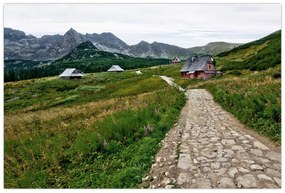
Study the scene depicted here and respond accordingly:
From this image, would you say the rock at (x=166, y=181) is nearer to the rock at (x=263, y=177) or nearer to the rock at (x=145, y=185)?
the rock at (x=145, y=185)

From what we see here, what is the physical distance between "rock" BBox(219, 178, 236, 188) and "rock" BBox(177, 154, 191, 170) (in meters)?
1.13

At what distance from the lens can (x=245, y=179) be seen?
651 centimetres

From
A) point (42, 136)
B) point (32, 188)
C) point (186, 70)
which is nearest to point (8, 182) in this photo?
point (32, 188)

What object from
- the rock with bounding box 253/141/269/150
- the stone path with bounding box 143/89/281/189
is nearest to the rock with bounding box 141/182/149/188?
the stone path with bounding box 143/89/281/189

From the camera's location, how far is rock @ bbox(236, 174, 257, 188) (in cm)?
621

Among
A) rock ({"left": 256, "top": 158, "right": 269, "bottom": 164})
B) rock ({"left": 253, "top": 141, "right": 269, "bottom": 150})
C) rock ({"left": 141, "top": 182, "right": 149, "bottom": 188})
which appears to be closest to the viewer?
rock ({"left": 141, "top": 182, "right": 149, "bottom": 188})

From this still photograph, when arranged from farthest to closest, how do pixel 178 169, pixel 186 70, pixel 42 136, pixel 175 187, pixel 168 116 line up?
pixel 186 70, pixel 168 116, pixel 42 136, pixel 178 169, pixel 175 187

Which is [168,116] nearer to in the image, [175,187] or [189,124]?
[189,124]

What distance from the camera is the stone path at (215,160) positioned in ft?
21.3

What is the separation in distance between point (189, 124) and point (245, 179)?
20.0ft

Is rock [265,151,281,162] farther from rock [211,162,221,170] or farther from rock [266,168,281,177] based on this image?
rock [211,162,221,170]

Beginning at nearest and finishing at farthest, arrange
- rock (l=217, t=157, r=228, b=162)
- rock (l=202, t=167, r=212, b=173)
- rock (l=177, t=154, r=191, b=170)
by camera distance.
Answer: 1. rock (l=202, t=167, r=212, b=173)
2. rock (l=177, t=154, r=191, b=170)
3. rock (l=217, t=157, r=228, b=162)

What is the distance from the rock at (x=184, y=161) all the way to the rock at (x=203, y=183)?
792 millimetres

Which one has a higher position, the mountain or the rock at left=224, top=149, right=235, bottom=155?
the mountain
